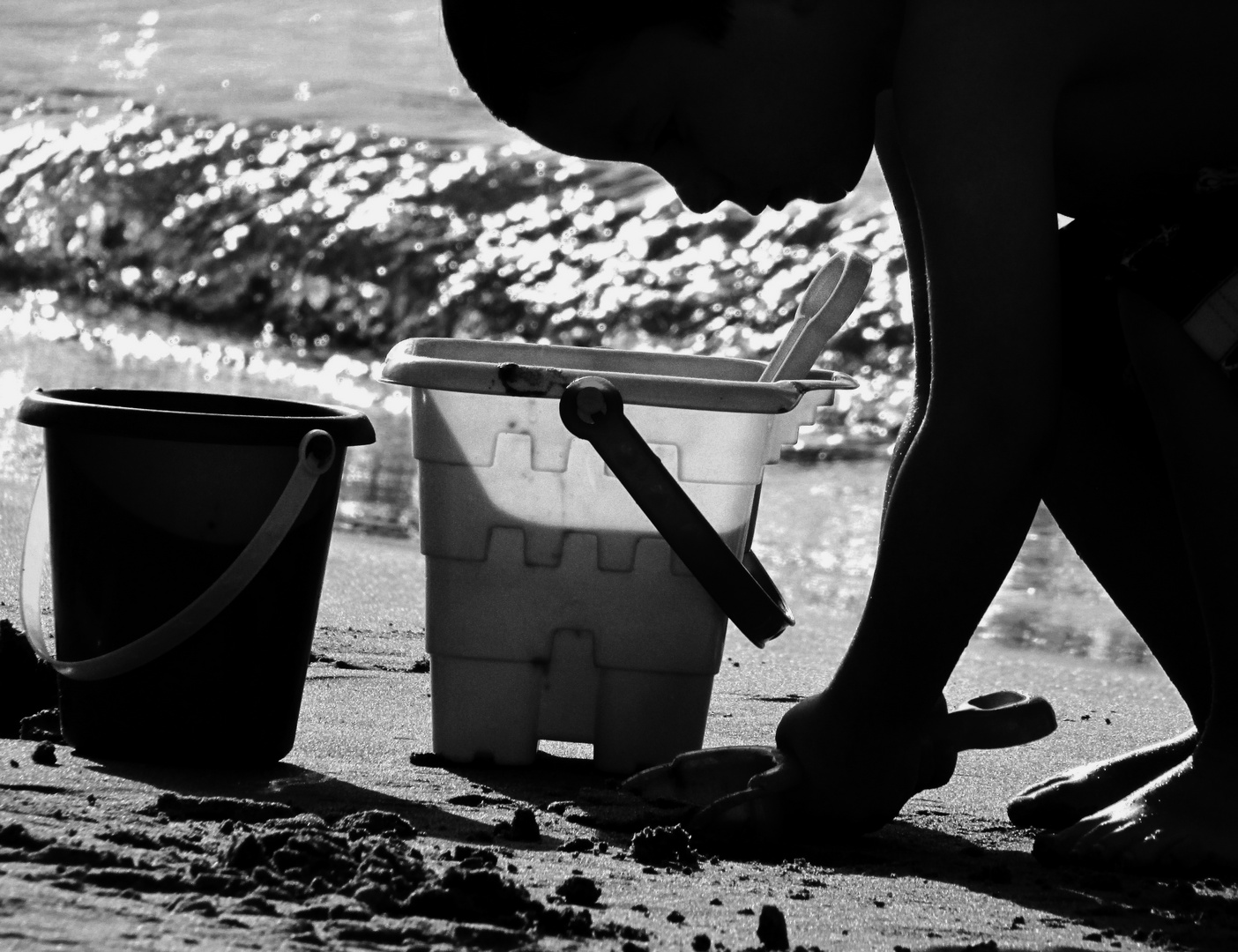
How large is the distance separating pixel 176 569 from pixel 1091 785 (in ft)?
3.75

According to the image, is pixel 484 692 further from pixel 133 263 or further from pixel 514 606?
pixel 133 263

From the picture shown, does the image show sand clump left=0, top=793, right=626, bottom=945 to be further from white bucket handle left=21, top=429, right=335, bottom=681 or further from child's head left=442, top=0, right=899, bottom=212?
child's head left=442, top=0, right=899, bottom=212

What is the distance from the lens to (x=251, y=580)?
6.15 ft

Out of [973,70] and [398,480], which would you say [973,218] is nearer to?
[973,70]

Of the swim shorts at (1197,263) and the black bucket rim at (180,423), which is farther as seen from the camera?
the black bucket rim at (180,423)

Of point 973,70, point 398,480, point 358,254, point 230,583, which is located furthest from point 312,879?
point 358,254

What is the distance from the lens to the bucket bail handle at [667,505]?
1.82 meters

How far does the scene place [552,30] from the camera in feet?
5.61

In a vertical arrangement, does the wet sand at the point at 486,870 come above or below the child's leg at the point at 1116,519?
below

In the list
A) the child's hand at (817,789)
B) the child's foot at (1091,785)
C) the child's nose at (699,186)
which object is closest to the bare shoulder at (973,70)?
the child's nose at (699,186)

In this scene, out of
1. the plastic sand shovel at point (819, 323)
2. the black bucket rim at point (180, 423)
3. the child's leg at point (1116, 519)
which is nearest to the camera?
the black bucket rim at point (180, 423)

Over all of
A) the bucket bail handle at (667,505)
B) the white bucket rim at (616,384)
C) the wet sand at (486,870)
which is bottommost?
the wet sand at (486,870)

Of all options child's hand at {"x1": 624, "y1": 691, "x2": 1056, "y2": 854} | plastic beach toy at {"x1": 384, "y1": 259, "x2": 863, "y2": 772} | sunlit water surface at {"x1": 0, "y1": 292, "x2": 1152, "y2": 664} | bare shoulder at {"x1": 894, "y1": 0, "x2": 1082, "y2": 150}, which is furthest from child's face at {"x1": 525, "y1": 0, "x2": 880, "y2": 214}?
sunlit water surface at {"x1": 0, "y1": 292, "x2": 1152, "y2": 664}

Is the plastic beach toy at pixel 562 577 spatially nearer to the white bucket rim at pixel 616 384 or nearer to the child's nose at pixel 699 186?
the white bucket rim at pixel 616 384
